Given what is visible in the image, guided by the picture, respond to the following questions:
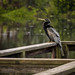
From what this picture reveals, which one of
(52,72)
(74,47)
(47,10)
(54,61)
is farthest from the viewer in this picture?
(47,10)

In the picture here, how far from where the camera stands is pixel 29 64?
13.2 ft

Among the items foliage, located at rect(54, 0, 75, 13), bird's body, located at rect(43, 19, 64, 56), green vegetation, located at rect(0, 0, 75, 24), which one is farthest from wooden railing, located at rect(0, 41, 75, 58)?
foliage, located at rect(54, 0, 75, 13)

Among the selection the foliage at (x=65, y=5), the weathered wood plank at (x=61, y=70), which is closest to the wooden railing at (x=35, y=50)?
the weathered wood plank at (x=61, y=70)

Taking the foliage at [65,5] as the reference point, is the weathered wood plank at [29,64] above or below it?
below

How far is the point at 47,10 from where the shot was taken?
151ft

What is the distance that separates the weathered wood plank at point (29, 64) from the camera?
399 centimetres

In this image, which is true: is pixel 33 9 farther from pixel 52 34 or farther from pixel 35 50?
pixel 35 50

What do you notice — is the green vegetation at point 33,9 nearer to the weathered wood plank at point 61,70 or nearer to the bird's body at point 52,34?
the bird's body at point 52,34

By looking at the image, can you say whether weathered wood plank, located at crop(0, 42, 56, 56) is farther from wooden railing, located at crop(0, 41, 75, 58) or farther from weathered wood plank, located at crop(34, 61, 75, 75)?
weathered wood plank, located at crop(34, 61, 75, 75)

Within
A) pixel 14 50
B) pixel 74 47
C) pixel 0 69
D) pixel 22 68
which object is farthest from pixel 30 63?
pixel 74 47

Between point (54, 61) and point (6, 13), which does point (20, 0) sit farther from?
point (54, 61)

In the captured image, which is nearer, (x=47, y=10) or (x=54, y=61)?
(x=54, y=61)

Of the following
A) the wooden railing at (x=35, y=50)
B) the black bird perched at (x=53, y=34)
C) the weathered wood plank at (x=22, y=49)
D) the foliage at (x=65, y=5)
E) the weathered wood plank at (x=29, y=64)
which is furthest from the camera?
the foliage at (x=65, y=5)

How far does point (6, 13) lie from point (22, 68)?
43846mm
